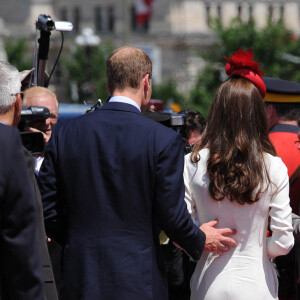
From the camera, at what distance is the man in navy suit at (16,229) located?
294 cm

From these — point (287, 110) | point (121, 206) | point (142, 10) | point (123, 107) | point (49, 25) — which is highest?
point (49, 25)

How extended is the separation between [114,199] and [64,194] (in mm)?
271

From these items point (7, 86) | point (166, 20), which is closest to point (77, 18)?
point (166, 20)

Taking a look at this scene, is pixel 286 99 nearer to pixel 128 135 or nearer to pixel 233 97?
pixel 233 97

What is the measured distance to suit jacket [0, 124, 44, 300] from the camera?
9.63ft

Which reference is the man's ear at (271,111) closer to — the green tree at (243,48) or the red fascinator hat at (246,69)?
the red fascinator hat at (246,69)

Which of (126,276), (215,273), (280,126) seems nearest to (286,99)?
(280,126)

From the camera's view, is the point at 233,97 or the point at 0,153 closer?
the point at 0,153

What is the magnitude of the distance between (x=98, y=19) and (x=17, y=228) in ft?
205

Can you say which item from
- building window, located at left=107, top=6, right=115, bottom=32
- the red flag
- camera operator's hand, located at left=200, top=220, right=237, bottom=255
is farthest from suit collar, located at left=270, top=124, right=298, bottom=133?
building window, located at left=107, top=6, right=115, bottom=32

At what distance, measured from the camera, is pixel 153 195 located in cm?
368

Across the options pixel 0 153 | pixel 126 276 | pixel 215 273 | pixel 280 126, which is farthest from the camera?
pixel 280 126

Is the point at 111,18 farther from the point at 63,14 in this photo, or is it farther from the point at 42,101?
the point at 42,101

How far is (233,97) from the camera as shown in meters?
3.91
